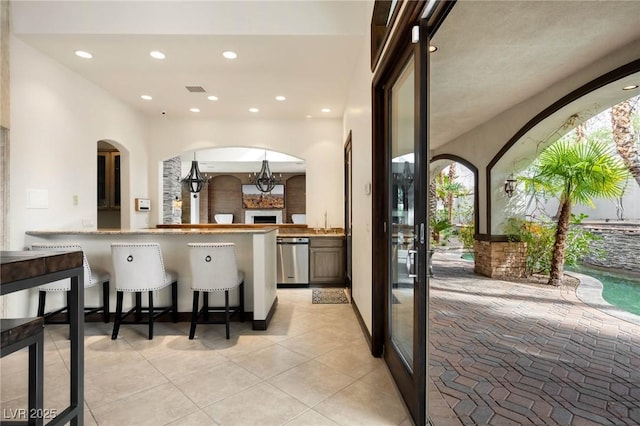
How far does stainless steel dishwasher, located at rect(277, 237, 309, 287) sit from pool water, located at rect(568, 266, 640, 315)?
434 centimetres

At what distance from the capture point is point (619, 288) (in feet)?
16.0

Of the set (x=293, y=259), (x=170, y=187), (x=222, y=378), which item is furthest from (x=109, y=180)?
(x=222, y=378)

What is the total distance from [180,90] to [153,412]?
4006 mm

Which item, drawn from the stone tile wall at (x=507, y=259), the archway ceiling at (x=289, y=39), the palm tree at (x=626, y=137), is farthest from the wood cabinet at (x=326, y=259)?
the palm tree at (x=626, y=137)

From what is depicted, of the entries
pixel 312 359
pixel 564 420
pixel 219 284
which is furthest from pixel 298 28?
pixel 564 420

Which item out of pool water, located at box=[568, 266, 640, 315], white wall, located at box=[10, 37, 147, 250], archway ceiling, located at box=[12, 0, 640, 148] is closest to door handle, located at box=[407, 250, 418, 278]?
archway ceiling, located at box=[12, 0, 640, 148]

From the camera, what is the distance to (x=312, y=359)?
2564 mm

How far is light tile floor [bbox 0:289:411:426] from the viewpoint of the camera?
1.85m

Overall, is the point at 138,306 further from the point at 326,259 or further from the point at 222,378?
the point at 326,259

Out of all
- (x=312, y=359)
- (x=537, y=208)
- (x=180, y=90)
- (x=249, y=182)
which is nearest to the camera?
(x=312, y=359)

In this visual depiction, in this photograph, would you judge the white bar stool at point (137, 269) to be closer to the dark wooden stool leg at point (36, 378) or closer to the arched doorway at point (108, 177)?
the dark wooden stool leg at point (36, 378)

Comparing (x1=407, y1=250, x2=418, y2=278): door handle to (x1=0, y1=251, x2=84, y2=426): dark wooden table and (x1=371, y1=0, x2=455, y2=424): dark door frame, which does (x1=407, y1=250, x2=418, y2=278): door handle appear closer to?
(x1=371, y1=0, x2=455, y2=424): dark door frame

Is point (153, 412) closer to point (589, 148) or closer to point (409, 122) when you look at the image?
point (409, 122)

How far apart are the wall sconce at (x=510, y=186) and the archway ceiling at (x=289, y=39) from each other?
6.66 ft
